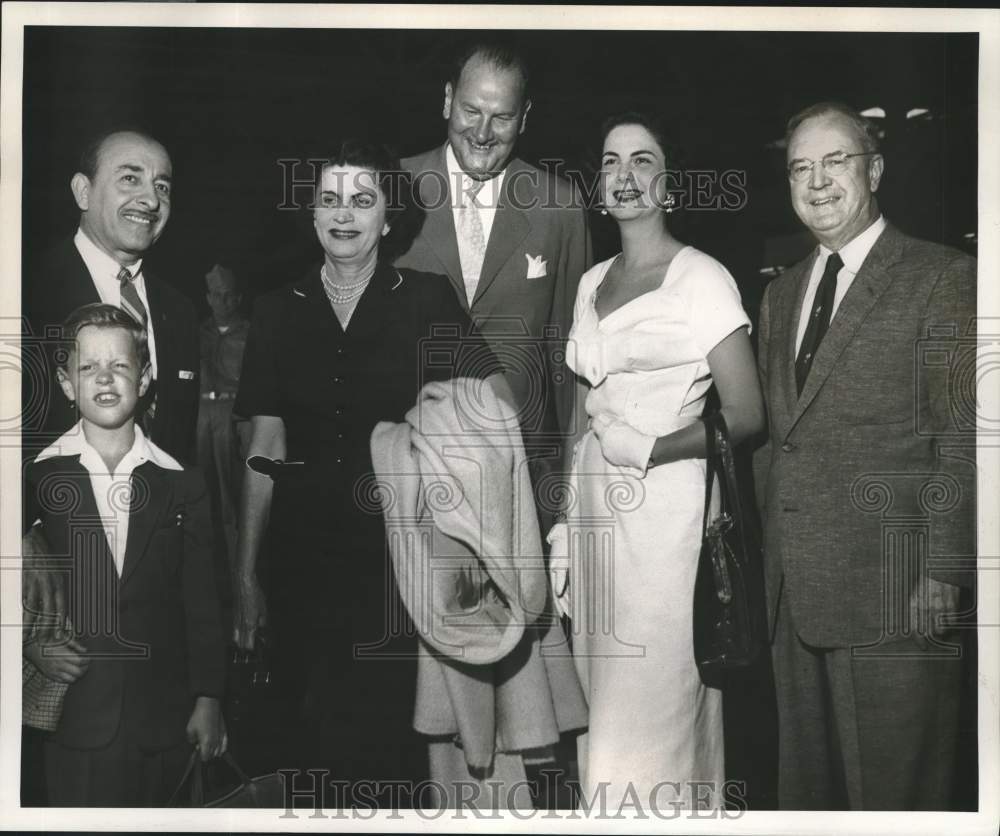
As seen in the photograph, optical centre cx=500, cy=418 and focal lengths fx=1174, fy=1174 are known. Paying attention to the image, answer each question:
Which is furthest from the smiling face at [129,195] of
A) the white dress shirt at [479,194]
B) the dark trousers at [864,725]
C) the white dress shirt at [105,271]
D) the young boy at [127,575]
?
the dark trousers at [864,725]

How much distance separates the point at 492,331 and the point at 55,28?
1799mm

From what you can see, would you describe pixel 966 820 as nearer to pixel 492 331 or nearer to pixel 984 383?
pixel 984 383

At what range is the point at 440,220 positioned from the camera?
3902mm

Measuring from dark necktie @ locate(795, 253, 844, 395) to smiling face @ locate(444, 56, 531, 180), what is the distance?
3.79 feet

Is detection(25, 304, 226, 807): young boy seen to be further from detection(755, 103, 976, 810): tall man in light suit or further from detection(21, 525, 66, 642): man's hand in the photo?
detection(755, 103, 976, 810): tall man in light suit

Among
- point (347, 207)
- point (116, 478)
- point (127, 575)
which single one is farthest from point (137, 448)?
point (347, 207)

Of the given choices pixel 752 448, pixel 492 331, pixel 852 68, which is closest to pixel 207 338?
pixel 492 331

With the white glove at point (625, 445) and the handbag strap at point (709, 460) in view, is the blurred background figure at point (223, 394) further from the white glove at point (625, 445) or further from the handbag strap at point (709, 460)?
the handbag strap at point (709, 460)

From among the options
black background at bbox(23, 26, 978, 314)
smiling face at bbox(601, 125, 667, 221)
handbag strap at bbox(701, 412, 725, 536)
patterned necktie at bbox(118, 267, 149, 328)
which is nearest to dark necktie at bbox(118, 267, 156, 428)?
patterned necktie at bbox(118, 267, 149, 328)

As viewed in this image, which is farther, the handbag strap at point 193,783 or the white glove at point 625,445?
the handbag strap at point 193,783

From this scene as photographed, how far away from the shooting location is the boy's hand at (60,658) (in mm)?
3908

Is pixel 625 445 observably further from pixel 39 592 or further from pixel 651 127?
pixel 39 592

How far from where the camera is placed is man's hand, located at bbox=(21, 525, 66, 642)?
3930 millimetres

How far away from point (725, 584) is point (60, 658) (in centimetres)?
222
